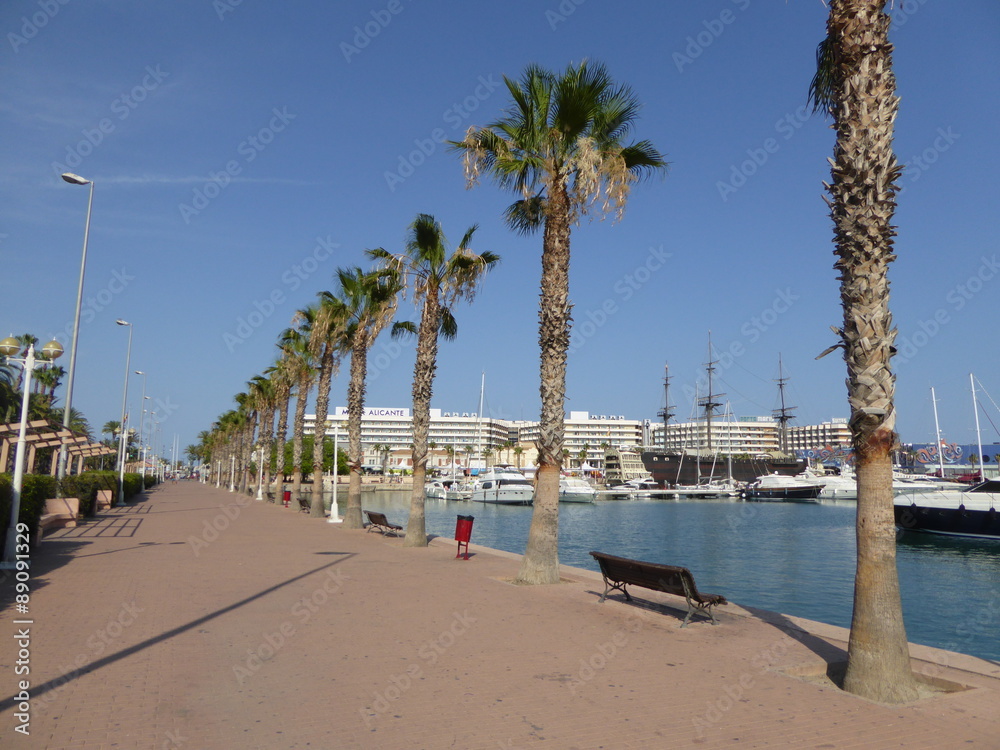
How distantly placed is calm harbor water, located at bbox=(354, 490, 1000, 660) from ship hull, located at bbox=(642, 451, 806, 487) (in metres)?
70.0

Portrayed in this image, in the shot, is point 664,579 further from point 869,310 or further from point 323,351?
point 323,351

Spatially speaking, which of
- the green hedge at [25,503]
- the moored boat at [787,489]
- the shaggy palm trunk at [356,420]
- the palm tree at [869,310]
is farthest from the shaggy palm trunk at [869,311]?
the moored boat at [787,489]

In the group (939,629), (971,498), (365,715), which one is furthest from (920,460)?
(365,715)

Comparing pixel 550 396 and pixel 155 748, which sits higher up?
pixel 550 396

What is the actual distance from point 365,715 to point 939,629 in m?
12.0

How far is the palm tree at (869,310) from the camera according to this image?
20.7 feet

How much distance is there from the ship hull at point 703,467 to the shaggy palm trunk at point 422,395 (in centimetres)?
9606

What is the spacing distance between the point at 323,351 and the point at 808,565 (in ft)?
64.4

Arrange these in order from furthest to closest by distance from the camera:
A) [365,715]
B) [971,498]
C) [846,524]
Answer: [846,524], [971,498], [365,715]

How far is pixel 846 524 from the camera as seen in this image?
1764 inches

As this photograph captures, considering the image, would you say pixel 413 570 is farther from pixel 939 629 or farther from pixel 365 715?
pixel 939 629

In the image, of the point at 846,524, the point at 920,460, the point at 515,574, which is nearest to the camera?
the point at 515,574

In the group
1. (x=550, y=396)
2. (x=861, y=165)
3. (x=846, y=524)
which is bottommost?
(x=846, y=524)

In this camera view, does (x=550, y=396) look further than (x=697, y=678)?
Yes
